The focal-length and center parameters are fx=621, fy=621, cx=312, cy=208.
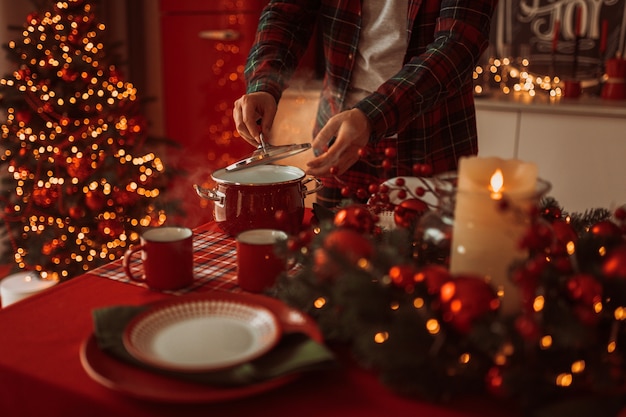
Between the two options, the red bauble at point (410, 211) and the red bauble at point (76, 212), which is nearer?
the red bauble at point (410, 211)

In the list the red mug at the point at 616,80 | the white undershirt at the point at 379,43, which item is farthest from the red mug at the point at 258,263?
the red mug at the point at 616,80

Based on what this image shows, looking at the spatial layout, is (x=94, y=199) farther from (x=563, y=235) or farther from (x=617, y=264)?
(x=617, y=264)

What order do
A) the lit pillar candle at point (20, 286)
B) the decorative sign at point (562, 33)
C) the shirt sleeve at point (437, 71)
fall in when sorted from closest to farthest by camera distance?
the shirt sleeve at point (437, 71) → the lit pillar candle at point (20, 286) → the decorative sign at point (562, 33)

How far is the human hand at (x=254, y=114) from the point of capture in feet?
4.20

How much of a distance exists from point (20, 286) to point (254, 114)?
69.2 inches

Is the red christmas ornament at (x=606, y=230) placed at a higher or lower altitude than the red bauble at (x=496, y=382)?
higher

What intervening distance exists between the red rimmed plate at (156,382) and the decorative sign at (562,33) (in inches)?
101

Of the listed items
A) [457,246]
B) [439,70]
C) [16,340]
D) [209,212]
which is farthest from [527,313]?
[209,212]

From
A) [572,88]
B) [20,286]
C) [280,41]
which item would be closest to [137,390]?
[280,41]

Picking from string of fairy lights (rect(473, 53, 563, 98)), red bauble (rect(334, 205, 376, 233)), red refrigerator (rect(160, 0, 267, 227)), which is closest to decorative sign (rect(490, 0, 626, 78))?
string of fairy lights (rect(473, 53, 563, 98))

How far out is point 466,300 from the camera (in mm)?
601

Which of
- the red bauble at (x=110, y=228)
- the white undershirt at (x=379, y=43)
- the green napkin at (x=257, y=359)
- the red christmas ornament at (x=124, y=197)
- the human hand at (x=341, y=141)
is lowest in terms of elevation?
the red bauble at (x=110, y=228)

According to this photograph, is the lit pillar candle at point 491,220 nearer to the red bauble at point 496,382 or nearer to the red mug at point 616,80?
the red bauble at point 496,382

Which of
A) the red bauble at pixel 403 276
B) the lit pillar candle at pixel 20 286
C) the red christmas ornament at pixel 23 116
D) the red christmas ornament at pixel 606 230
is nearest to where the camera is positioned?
the red bauble at pixel 403 276
